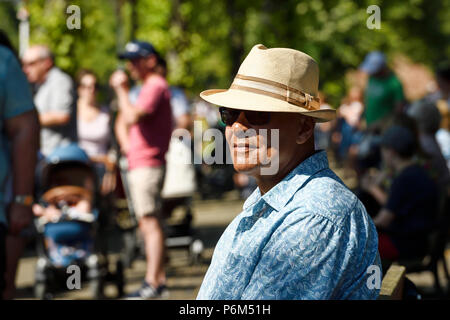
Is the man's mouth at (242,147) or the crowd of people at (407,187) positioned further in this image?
the crowd of people at (407,187)

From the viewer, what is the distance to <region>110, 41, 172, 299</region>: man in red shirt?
699 cm

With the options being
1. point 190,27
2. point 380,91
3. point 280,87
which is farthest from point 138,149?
point 190,27

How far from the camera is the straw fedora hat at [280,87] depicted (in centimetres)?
262

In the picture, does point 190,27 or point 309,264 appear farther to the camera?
point 190,27

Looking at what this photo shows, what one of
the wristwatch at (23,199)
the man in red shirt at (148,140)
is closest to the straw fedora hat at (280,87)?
the wristwatch at (23,199)

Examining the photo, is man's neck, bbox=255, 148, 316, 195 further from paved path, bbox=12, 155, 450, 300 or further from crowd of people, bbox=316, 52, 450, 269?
paved path, bbox=12, 155, 450, 300

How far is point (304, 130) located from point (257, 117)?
0.56 ft

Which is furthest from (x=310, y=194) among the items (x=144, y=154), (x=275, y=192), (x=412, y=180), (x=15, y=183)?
(x=144, y=154)

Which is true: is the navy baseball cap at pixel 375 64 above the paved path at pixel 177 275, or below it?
above

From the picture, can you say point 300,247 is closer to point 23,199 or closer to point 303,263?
point 303,263

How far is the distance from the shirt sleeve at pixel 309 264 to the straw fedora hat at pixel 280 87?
441 mm

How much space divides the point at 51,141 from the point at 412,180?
11.1ft

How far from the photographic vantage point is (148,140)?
23.4 feet

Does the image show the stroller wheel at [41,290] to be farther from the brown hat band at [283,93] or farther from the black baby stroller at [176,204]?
the brown hat band at [283,93]
